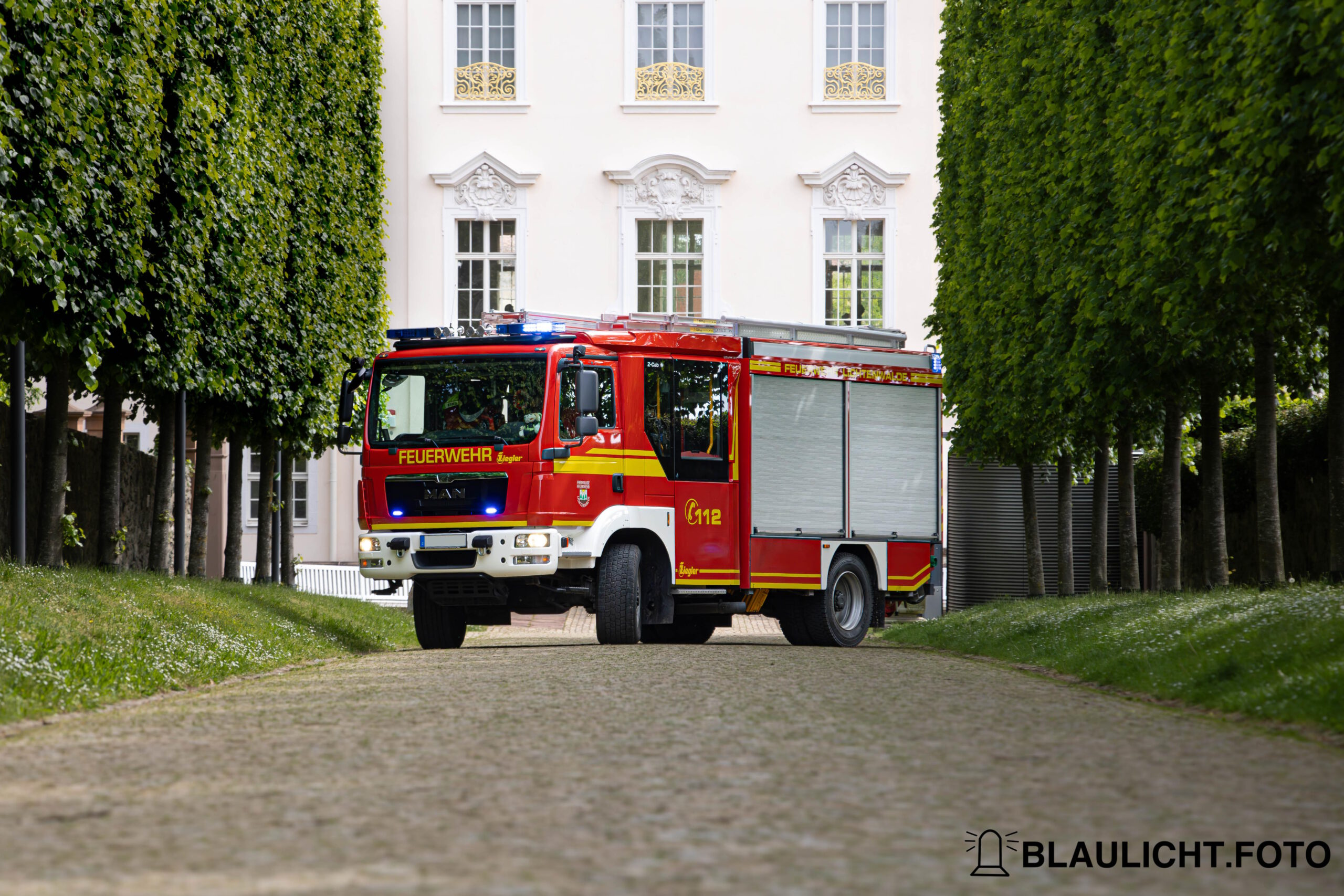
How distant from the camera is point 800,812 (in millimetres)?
5832

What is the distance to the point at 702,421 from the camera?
17156 millimetres

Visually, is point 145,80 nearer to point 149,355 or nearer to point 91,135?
point 91,135

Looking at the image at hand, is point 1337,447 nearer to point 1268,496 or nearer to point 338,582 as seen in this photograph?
point 1268,496

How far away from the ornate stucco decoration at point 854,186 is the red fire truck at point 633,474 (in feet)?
61.1

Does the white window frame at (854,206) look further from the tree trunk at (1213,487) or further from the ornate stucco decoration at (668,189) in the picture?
the tree trunk at (1213,487)

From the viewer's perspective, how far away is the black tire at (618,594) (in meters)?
16.1

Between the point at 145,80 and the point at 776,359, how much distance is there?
700 centimetres

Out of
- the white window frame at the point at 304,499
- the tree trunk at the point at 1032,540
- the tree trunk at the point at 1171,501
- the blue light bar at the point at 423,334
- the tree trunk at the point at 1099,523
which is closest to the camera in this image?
the blue light bar at the point at 423,334

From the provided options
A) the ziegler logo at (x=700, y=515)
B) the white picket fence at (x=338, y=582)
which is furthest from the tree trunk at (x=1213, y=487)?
the white picket fence at (x=338, y=582)

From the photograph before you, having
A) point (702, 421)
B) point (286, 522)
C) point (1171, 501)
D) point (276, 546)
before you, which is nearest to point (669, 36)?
point (286, 522)

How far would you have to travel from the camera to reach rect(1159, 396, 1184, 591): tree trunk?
1955 cm

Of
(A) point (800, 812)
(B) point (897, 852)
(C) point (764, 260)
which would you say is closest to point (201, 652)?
(A) point (800, 812)

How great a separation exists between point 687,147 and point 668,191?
3.51 feet

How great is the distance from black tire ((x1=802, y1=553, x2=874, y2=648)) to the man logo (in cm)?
1286
